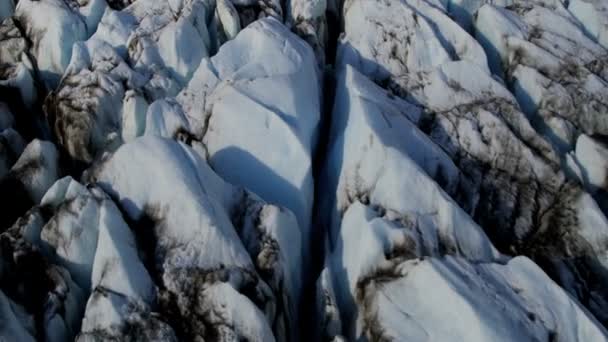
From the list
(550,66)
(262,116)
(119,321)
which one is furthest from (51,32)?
(550,66)

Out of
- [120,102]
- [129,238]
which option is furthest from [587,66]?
[129,238]

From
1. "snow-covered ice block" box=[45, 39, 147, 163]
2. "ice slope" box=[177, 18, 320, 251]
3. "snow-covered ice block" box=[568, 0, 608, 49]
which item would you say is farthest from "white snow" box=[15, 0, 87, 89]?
"snow-covered ice block" box=[568, 0, 608, 49]

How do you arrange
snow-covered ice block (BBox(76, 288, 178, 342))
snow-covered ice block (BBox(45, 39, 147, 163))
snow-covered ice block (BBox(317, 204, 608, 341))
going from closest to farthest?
snow-covered ice block (BBox(76, 288, 178, 342)) < snow-covered ice block (BBox(317, 204, 608, 341)) < snow-covered ice block (BBox(45, 39, 147, 163))

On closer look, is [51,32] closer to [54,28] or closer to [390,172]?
[54,28]

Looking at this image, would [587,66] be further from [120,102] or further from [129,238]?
[129,238]

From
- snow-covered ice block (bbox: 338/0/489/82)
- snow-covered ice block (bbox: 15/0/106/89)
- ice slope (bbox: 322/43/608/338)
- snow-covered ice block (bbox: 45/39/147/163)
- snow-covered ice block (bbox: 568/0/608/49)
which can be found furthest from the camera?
snow-covered ice block (bbox: 568/0/608/49)

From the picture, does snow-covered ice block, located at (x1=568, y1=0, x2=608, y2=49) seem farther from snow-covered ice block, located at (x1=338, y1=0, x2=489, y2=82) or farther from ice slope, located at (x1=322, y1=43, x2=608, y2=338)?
ice slope, located at (x1=322, y1=43, x2=608, y2=338)

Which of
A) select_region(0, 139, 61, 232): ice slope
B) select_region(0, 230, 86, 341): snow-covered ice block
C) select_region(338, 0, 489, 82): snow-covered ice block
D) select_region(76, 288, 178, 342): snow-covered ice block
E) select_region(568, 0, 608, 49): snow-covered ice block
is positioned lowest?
select_region(0, 139, 61, 232): ice slope
